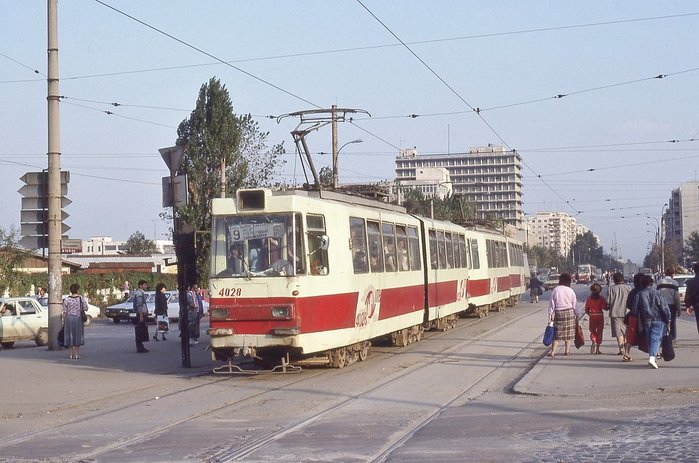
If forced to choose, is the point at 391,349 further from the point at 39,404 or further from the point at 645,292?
the point at 39,404

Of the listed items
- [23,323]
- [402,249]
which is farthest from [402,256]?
[23,323]

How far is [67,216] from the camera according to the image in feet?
76.1

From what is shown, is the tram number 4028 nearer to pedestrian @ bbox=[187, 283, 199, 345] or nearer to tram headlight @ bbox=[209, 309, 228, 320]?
tram headlight @ bbox=[209, 309, 228, 320]

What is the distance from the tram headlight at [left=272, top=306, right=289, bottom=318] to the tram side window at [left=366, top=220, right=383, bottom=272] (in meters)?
3.45

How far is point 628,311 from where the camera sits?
1708 cm

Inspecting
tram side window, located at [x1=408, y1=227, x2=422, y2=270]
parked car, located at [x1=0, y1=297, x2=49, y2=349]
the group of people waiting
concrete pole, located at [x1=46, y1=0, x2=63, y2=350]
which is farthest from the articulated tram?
parked car, located at [x1=0, y1=297, x2=49, y2=349]

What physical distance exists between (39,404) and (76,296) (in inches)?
315

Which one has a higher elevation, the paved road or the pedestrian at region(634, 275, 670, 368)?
the pedestrian at region(634, 275, 670, 368)

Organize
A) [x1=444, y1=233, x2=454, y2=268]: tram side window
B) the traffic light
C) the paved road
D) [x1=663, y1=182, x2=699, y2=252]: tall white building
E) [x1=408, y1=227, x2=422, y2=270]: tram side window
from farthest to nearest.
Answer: [x1=663, y1=182, x2=699, y2=252]: tall white building → [x1=444, y1=233, x2=454, y2=268]: tram side window → [x1=408, y1=227, x2=422, y2=270]: tram side window → the traffic light → the paved road

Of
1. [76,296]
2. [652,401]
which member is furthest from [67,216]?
[652,401]

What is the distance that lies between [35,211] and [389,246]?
8.12m

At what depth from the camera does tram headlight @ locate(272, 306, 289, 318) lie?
16.1 m

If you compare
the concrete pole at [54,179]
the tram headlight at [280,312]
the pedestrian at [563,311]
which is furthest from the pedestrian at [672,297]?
the concrete pole at [54,179]

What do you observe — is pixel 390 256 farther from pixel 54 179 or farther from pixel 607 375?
pixel 54 179
